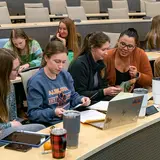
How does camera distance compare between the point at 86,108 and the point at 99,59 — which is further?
the point at 99,59

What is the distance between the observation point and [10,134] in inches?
74.6

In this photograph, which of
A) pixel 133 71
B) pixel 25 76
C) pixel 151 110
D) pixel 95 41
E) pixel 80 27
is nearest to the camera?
pixel 151 110

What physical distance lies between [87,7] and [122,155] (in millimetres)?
7402

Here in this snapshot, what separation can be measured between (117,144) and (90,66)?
1.17 meters

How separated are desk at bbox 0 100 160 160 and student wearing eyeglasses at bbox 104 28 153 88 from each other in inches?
45.5

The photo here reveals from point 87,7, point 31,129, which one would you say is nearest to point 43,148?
point 31,129

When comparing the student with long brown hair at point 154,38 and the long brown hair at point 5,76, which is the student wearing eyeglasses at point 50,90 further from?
the student with long brown hair at point 154,38

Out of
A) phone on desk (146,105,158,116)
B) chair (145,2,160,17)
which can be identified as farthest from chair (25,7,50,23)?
phone on desk (146,105,158,116)

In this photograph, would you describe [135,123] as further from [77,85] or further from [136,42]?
[136,42]

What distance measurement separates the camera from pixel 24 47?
3.99 m

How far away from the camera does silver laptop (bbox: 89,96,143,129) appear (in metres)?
1.94

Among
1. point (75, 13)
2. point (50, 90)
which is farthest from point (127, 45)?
point (75, 13)

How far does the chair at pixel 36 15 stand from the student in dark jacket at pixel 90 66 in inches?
166

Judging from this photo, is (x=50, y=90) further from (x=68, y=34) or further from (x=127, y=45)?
(x=68, y=34)
